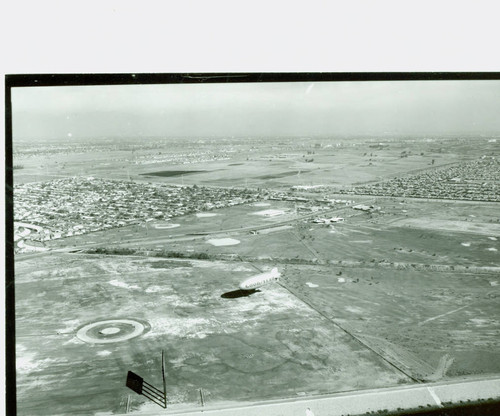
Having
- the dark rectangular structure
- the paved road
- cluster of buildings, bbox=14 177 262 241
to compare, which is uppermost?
cluster of buildings, bbox=14 177 262 241

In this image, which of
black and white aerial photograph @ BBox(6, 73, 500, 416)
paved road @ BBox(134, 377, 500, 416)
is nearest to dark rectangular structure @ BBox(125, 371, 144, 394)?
black and white aerial photograph @ BBox(6, 73, 500, 416)

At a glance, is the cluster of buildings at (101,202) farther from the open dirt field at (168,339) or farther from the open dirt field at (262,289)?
the open dirt field at (168,339)

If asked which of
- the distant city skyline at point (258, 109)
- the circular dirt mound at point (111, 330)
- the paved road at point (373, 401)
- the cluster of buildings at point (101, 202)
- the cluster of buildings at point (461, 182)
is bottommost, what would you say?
the paved road at point (373, 401)

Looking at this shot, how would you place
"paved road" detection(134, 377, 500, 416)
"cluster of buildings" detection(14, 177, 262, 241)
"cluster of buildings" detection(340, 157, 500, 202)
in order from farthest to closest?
"cluster of buildings" detection(340, 157, 500, 202) < "paved road" detection(134, 377, 500, 416) < "cluster of buildings" detection(14, 177, 262, 241)

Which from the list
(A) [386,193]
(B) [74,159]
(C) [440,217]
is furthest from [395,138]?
(B) [74,159]

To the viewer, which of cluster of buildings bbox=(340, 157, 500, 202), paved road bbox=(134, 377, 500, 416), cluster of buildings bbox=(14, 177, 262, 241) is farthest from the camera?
cluster of buildings bbox=(340, 157, 500, 202)

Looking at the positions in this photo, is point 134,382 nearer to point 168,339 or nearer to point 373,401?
point 168,339

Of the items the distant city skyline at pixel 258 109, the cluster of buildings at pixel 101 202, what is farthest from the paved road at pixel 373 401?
the distant city skyline at pixel 258 109

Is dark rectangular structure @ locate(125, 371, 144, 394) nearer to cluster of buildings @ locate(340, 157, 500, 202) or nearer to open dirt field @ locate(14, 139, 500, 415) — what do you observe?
open dirt field @ locate(14, 139, 500, 415)

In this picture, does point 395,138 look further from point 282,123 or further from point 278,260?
point 278,260
